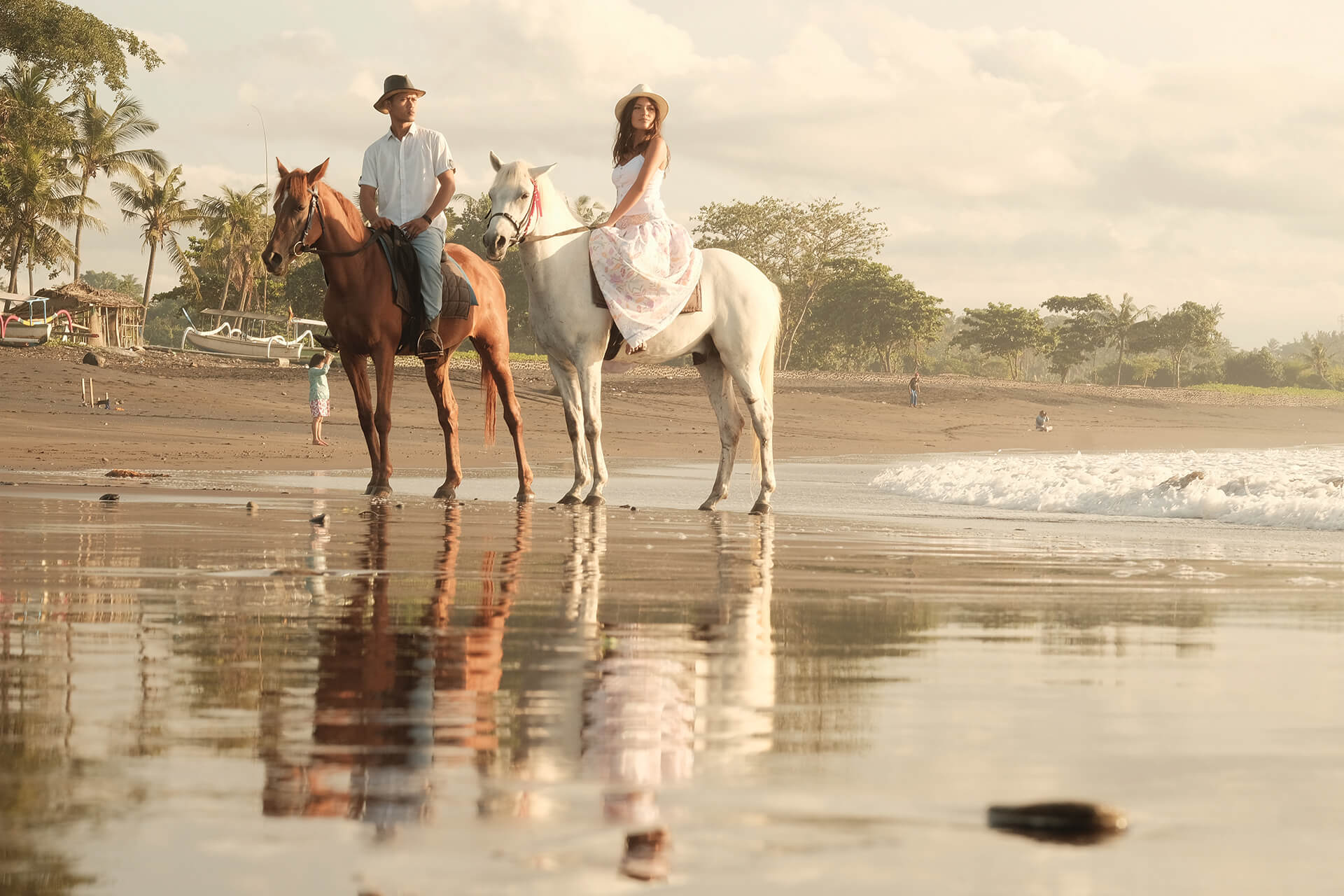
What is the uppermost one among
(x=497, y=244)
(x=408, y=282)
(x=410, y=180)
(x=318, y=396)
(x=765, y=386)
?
(x=410, y=180)

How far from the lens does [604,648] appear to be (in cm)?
319

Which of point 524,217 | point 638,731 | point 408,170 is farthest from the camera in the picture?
point 408,170

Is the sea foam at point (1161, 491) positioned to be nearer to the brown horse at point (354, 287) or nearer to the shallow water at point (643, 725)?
the brown horse at point (354, 287)

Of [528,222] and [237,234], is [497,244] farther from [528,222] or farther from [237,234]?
[237,234]

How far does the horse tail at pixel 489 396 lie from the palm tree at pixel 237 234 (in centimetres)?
5679

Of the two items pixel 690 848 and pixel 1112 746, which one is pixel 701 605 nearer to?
pixel 1112 746

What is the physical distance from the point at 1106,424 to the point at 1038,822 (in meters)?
48.6

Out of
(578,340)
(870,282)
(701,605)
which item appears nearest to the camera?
(701,605)

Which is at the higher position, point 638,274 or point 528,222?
point 528,222

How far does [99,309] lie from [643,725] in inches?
1888

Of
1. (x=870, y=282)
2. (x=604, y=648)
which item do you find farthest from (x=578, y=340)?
(x=870, y=282)

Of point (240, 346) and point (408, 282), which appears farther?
point (240, 346)

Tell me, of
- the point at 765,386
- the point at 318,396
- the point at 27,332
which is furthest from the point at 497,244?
the point at 27,332

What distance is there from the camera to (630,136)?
9523 mm
